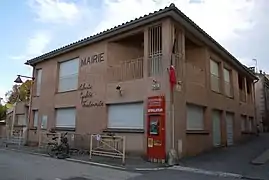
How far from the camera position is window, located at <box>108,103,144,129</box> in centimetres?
1450

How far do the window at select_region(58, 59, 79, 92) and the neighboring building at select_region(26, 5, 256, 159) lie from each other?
0.17ft

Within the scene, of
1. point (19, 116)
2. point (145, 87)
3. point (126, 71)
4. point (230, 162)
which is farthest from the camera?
point (19, 116)

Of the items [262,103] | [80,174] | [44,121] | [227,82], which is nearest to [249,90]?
[262,103]

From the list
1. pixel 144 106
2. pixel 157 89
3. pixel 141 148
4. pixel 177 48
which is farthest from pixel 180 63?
pixel 141 148

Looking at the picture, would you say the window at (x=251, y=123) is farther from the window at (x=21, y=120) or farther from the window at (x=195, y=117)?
the window at (x=21, y=120)

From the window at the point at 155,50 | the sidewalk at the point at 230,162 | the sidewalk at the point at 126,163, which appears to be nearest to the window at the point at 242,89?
the sidewalk at the point at 230,162

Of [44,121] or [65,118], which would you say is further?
[44,121]

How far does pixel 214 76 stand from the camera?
18.9 metres

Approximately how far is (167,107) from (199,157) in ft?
10.6

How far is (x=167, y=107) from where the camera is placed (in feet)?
42.7

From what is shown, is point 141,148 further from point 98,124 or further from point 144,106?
point 98,124

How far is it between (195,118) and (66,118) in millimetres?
8500

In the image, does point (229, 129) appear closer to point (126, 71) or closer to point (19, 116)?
point (126, 71)

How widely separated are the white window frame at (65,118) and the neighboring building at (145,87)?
6 cm
